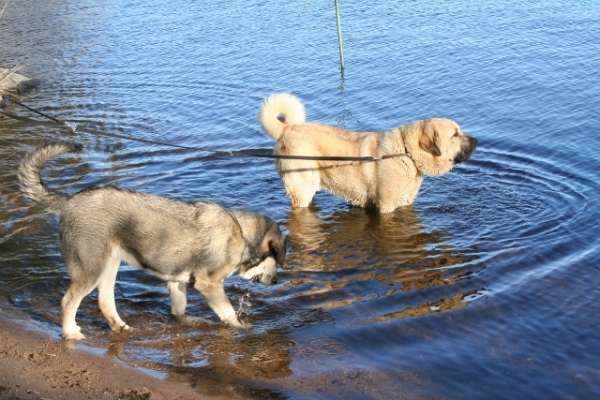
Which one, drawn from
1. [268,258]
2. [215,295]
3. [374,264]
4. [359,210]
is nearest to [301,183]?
[359,210]

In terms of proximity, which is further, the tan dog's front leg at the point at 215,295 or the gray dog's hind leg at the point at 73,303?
the tan dog's front leg at the point at 215,295

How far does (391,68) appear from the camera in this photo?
1681 centimetres

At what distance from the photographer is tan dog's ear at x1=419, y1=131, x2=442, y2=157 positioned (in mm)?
10219

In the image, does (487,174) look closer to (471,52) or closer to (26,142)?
(471,52)

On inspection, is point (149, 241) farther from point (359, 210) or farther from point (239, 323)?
point (359, 210)

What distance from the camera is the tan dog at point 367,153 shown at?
1028 centimetres

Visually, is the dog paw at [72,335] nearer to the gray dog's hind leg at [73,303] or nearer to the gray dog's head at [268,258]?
the gray dog's hind leg at [73,303]

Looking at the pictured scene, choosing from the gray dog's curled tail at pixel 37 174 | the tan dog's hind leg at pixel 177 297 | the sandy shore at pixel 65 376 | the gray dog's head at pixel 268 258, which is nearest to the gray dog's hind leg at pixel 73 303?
the sandy shore at pixel 65 376

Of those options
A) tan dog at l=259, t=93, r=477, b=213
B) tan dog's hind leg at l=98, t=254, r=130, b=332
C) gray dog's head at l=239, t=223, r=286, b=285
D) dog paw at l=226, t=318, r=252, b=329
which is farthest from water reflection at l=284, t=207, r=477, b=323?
tan dog's hind leg at l=98, t=254, r=130, b=332

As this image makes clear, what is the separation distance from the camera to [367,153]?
1038 cm

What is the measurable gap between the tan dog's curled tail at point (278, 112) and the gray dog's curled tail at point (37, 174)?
404 centimetres

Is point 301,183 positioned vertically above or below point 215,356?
above

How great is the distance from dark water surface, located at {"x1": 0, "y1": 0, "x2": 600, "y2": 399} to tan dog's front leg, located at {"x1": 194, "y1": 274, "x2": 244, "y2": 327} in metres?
0.15

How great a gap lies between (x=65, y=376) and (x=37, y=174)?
179cm
